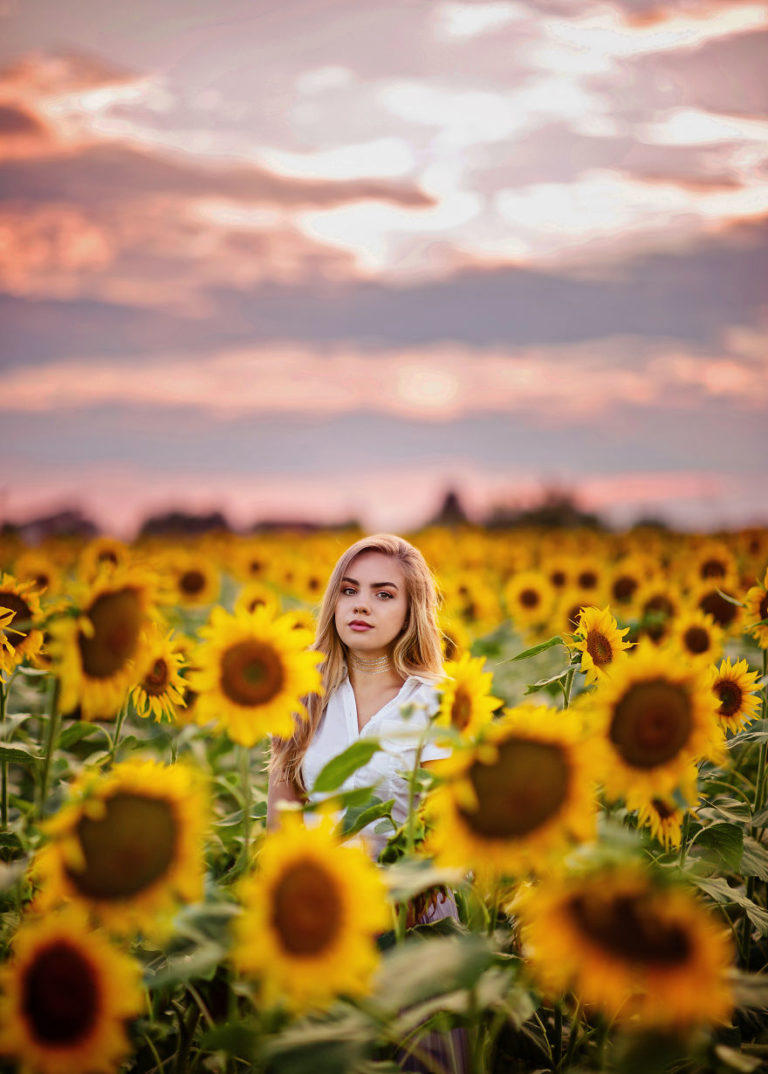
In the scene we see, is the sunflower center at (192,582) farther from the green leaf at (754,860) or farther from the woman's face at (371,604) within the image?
the green leaf at (754,860)

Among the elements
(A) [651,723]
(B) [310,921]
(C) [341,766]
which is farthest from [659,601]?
(B) [310,921]

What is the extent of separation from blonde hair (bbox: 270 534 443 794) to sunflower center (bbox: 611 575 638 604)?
4772 mm

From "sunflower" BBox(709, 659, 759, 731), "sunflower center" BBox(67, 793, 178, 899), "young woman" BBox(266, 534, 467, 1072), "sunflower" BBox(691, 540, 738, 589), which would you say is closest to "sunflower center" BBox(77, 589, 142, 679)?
"sunflower center" BBox(67, 793, 178, 899)

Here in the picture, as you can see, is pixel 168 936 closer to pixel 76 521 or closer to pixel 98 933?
pixel 98 933

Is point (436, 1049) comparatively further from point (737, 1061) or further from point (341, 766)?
point (341, 766)

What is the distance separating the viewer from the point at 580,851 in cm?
164

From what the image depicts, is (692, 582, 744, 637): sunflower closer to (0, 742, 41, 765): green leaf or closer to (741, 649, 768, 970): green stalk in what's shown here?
(741, 649, 768, 970): green stalk

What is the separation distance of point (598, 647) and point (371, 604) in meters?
1.19

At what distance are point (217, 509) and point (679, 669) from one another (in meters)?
17.3

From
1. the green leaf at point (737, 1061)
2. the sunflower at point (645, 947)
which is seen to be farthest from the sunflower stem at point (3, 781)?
the green leaf at point (737, 1061)

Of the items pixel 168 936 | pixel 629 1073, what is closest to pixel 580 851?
pixel 629 1073

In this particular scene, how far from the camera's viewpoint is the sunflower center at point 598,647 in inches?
122

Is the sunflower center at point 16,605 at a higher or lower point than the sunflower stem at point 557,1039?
higher

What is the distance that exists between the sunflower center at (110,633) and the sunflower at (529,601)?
23.8 feet
